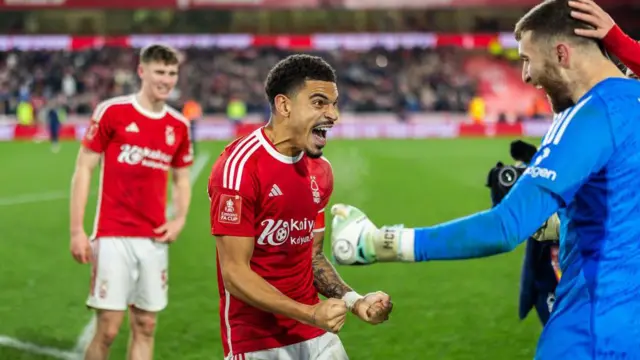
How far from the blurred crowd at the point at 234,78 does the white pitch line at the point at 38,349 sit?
34926 millimetres

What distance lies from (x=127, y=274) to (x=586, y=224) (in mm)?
3619

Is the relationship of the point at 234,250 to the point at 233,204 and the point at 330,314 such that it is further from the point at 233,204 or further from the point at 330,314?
the point at 330,314

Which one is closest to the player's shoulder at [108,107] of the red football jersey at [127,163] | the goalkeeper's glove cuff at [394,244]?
the red football jersey at [127,163]

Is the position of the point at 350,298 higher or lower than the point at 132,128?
lower

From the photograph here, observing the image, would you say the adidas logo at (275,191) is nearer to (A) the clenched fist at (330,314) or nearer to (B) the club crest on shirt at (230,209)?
(B) the club crest on shirt at (230,209)

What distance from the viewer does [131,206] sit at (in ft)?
19.8

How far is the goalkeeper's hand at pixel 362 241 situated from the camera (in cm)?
296

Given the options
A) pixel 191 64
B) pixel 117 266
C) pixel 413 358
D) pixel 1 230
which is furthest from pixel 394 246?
pixel 191 64

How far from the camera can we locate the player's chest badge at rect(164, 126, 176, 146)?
20.3ft

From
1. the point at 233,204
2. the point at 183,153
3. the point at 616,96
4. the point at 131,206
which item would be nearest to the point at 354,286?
the point at 183,153

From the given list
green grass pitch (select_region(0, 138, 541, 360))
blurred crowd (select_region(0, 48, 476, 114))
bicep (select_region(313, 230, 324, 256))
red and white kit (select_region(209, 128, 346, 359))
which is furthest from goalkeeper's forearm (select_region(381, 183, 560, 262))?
blurred crowd (select_region(0, 48, 476, 114))

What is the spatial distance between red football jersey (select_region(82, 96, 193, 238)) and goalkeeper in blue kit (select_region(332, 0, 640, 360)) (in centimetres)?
311

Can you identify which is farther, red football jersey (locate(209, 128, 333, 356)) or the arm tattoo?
the arm tattoo

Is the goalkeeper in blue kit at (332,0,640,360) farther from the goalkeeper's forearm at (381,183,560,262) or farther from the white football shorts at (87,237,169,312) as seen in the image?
the white football shorts at (87,237,169,312)
